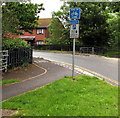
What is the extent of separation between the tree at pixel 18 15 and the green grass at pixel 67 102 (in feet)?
24.4

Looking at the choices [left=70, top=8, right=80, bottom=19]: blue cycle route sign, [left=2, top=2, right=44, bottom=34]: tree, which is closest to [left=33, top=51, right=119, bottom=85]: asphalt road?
[left=70, top=8, right=80, bottom=19]: blue cycle route sign

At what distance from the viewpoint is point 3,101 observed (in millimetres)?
5676

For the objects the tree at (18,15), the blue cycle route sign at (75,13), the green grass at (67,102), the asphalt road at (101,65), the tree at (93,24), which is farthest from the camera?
the tree at (93,24)

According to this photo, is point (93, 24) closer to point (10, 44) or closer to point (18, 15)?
point (18, 15)

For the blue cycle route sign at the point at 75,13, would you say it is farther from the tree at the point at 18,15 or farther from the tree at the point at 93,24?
the tree at the point at 93,24

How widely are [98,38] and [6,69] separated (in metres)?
20.8

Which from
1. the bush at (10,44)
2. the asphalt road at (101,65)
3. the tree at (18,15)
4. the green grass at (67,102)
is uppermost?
the tree at (18,15)

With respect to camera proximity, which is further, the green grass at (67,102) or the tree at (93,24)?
the tree at (93,24)

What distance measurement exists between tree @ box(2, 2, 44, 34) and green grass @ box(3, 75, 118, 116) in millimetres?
7450

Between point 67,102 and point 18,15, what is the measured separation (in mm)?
11150

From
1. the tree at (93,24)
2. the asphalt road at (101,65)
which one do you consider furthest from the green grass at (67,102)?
the tree at (93,24)

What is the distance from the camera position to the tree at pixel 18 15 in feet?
42.8

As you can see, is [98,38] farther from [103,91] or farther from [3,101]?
[3,101]

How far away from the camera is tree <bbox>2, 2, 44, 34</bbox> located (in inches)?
513
